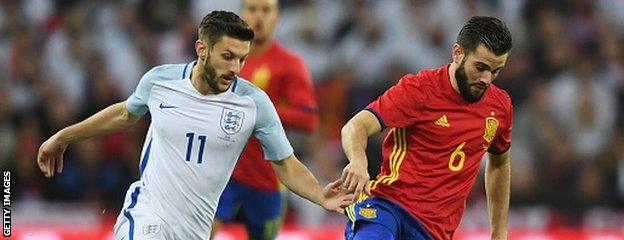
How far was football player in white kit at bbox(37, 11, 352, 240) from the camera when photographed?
6.03 meters

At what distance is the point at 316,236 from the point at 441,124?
3448 mm

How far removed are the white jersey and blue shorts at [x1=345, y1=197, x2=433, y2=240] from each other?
18.2 inches

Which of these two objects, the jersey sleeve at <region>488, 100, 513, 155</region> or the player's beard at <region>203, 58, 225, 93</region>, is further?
the jersey sleeve at <region>488, 100, 513, 155</region>

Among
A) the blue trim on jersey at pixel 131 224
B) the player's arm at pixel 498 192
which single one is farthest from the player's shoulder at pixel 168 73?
the player's arm at pixel 498 192

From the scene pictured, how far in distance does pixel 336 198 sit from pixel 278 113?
204 centimetres

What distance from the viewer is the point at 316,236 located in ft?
31.3

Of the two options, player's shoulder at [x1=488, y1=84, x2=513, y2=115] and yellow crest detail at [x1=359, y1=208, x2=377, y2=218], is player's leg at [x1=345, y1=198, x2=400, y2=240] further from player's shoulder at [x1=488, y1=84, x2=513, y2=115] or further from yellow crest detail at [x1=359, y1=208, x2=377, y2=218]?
player's shoulder at [x1=488, y1=84, x2=513, y2=115]

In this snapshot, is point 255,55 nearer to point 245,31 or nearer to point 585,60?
point 245,31

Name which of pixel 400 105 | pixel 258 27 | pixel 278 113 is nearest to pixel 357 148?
pixel 400 105

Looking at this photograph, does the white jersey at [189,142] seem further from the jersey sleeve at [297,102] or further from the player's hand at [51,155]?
the jersey sleeve at [297,102]

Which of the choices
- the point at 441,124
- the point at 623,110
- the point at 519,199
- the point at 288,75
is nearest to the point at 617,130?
the point at 623,110

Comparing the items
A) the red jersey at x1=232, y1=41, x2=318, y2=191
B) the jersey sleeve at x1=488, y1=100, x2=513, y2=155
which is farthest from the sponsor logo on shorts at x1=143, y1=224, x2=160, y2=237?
the red jersey at x1=232, y1=41, x2=318, y2=191

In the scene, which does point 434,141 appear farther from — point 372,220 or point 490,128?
point 372,220

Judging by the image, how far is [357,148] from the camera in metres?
5.79
